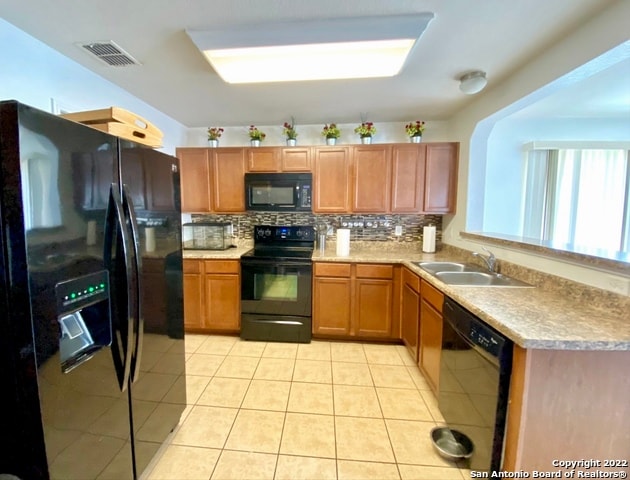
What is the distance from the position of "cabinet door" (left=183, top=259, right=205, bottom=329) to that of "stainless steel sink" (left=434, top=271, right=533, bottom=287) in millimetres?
2333

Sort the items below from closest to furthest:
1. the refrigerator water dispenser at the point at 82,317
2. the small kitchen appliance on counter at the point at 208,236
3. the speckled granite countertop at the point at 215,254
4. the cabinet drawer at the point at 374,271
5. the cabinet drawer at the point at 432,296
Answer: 1. the refrigerator water dispenser at the point at 82,317
2. the cabinet drawer at the point at 432,296
3. the cabinet drawer at the point at 374,271
4. the speckled granite countertop at the point at 215,254
5. the small kitchen appliance on counter at the point at 208,236

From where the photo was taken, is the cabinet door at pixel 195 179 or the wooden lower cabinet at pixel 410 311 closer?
the wooden lower cabinet at pixel 410 311

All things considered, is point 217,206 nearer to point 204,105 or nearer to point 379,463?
point 204,105

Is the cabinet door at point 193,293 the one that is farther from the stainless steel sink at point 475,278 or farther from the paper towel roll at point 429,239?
the paper towel roll at point 429,239

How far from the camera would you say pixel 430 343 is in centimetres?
210

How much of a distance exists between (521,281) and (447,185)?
1.41m

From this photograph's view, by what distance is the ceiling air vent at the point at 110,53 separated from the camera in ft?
5.70

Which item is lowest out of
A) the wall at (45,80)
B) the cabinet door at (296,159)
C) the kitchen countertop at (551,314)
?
the kitchen countertop at (551,314)

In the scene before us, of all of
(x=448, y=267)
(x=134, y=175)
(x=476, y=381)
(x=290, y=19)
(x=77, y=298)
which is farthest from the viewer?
(x=448, y=267)

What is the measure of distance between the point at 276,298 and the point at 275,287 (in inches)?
4.5

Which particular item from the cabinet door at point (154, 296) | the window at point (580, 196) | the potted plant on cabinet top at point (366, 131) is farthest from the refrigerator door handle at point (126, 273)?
the window at point (580, 196)

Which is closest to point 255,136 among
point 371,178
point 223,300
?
point 371,178

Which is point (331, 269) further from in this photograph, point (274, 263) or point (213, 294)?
point (213, 294)

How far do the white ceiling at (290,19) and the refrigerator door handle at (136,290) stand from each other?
3.43 feet
